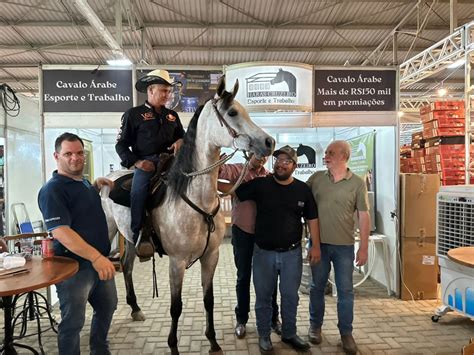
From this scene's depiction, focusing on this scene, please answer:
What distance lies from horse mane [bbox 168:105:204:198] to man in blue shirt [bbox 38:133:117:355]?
57 cm

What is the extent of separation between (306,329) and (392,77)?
3010 millimetres

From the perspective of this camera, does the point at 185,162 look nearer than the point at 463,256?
No

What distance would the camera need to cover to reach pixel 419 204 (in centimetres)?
382

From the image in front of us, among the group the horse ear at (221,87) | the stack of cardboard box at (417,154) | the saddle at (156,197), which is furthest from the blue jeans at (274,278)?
the stack of cardboard box at (417,154)

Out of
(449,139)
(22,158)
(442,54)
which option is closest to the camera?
(22,158)

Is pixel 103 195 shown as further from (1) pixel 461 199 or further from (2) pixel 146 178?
(1) pixel 461 199

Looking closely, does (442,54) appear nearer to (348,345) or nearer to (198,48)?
(198,48)

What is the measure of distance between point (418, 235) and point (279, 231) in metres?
2.28

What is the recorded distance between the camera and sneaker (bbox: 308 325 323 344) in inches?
111

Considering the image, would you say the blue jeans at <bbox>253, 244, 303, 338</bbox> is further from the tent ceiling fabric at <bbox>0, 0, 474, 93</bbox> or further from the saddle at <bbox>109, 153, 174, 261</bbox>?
the tent ceiling fabric at <bbox>0, 0, 474, 93</bbox>

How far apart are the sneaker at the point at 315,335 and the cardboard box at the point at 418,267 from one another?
1600 millimetres

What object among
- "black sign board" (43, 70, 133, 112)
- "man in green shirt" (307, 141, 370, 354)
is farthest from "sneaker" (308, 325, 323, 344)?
"black sign board" (43, 70, 133, 112)

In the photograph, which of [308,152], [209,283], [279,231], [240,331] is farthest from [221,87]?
[308,152]

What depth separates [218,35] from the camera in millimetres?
7742
